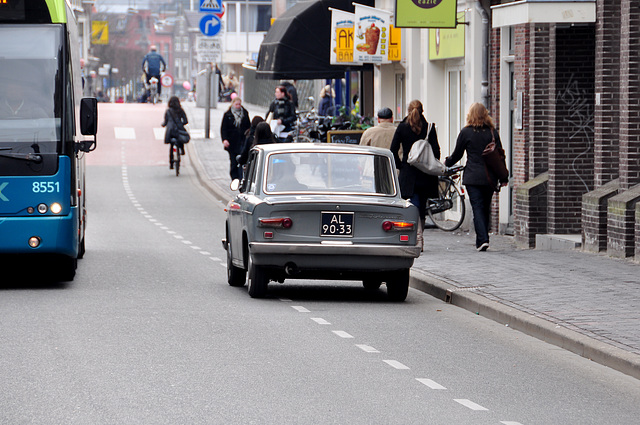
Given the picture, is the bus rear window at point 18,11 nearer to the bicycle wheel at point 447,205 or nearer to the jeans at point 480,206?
the jeans at point 480,206

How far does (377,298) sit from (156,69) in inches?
1822

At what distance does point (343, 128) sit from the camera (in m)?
27.3

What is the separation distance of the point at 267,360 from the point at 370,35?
1598 centimetres

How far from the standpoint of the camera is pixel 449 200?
21.9 meters

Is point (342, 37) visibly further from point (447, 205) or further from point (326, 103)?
point (326, 103)

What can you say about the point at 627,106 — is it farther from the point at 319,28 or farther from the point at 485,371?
the point at 319,28

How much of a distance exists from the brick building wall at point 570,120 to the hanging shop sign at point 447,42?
376 centimetres

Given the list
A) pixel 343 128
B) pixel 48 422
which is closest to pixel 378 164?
pixel 48 422

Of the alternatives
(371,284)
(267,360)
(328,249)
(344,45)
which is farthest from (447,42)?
(267,360)

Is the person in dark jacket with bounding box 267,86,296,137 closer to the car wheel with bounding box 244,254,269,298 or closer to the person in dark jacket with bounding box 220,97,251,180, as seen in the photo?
the person in dark jacket with bounding box 220,97,251,180

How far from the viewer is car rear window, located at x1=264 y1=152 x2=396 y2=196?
44.3 feet

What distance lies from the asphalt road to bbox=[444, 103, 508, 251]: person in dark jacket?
2880 millimetres

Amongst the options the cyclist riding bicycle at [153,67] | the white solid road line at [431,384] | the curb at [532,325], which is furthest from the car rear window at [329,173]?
the cyclist riding bicycle at [153,67]

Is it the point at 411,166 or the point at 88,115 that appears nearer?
the point at 88,115
